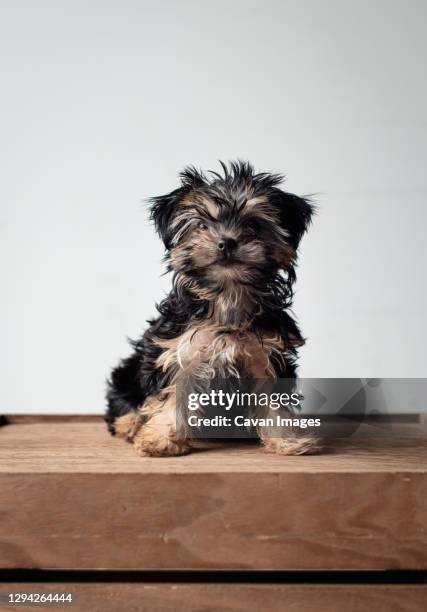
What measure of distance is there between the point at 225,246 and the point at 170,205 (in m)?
0.26

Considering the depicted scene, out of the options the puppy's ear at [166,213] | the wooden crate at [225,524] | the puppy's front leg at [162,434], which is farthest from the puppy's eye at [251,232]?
the wooden crate at [225,524]

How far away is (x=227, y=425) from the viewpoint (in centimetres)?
195

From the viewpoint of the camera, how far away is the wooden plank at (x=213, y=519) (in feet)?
5.18

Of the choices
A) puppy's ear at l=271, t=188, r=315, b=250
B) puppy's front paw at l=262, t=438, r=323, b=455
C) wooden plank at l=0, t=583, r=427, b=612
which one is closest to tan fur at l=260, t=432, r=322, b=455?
puppy's front paw at l=262, t=438, r=323, b=455

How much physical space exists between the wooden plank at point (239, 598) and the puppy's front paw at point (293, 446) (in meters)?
0.34

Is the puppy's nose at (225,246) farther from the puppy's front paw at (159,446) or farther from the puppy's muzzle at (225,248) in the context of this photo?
the puppy's front paw at (159,446)

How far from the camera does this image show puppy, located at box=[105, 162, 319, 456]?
68.1 inches

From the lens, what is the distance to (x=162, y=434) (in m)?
A: 1.81

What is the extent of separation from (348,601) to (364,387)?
0.83m

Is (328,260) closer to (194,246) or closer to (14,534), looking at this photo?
(194,246)

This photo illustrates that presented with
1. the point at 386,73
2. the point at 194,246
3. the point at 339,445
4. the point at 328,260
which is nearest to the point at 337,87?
the point at 386,73

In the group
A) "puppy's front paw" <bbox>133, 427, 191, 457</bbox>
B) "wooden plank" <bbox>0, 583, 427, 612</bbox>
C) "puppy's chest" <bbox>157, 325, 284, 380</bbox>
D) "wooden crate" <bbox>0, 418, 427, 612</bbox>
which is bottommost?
"wooden plank" <bbox>0, 583, 427, 612</bbox>

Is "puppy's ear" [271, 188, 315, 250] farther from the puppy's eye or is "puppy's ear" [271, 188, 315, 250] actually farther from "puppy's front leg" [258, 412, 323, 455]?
"puppy's front leg" [258, 412, 323, 455]

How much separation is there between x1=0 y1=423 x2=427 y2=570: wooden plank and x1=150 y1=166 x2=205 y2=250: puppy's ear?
64 cm
